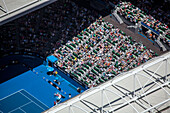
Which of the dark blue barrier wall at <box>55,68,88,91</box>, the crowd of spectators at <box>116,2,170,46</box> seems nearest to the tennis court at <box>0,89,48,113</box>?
the dark blue barrier wall at <box>55,68,88,91</box>

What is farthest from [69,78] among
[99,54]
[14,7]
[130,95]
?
[130,95]

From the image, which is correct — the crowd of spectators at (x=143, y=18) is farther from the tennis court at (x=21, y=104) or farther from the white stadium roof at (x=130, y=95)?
the tennis court at (x=21, y=104)

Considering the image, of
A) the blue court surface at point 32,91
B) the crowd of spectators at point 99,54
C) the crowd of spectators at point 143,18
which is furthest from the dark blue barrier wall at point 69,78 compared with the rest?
the crowd of spectators at point 143,18

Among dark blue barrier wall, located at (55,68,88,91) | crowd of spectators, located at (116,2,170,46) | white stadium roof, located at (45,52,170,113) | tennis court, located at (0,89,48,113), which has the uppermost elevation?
crowd of spectators, located at (116,2,170,46)

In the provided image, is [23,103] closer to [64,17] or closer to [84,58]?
[84,58]

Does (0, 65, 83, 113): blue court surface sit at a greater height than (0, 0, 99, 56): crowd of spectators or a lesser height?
lesser

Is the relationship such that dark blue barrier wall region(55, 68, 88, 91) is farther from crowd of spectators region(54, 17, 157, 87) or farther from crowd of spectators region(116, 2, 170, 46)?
crowd of spectators region(116, 2, 170, 46)

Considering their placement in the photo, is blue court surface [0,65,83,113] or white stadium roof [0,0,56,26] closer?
white stadium roof [0,0,56,26]

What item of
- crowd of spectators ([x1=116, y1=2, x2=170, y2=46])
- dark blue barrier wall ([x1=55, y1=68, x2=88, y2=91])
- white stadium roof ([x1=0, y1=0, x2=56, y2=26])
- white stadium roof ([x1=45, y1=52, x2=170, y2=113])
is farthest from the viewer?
crowd of spectators ([x1=116, y1=2, x2=170, y2=46])
